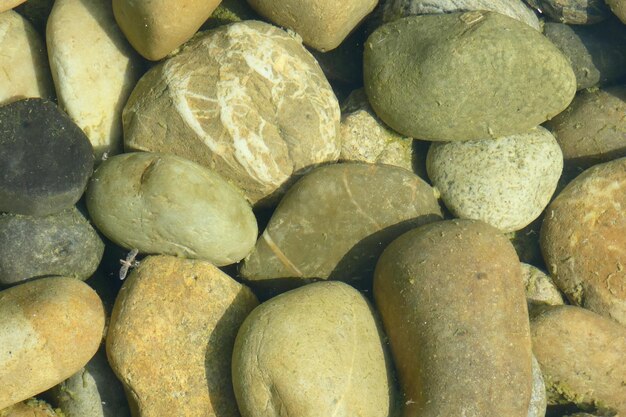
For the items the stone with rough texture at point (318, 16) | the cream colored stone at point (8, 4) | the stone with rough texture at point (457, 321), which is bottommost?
the stone with rough texture at point (457, 321)

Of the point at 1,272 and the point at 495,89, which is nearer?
the point at 1,272

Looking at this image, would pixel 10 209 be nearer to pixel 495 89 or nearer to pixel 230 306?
pixel 230 306

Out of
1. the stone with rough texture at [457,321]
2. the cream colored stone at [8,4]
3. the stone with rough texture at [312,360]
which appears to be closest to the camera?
the stone with rough texture at [312,360]

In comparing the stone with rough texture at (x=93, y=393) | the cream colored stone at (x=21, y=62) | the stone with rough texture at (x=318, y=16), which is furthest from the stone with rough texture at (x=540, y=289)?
the cream colored stone at (x=21, y=62)

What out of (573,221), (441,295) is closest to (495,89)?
(573,221)

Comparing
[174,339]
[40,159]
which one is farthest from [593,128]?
[40,159]

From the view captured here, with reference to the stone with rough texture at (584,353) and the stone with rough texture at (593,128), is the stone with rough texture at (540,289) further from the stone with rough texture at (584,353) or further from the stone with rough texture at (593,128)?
the stone with rough texture at (593,128)
